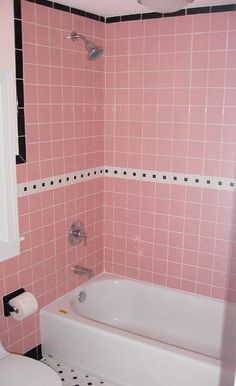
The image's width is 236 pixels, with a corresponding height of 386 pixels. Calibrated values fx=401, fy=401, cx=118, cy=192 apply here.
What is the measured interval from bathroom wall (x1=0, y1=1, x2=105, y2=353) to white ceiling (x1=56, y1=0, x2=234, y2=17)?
0.08 meters

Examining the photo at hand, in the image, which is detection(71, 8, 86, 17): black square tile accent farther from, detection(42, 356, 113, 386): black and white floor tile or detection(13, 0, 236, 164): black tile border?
detection(42, 356, 113, 386): black and white floor tile

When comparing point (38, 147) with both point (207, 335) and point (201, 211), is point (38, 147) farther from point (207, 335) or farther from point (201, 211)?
point (207, 335)

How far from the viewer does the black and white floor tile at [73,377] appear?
2363 mm

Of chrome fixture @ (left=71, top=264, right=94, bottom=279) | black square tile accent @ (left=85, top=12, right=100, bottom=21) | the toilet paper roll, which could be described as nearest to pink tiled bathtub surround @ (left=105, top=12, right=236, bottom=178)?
black square tile accent @ (left=85, top=12, right=100, bottom=21)

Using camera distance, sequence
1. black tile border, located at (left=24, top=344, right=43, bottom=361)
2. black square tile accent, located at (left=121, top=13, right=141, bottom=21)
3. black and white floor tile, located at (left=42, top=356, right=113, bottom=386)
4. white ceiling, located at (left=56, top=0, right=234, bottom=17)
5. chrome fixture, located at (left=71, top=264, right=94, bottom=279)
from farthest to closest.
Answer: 1. chrome fixture, located at (left=71, top=264, right=94, bottom=279)
2. black square tile accent, located at (left=121, top=13, right=141, bottom=21)
3. black tile border, located at (left=24, top=344, right=43, bottom=361)
4. black and white floor tile, located at (left=42, top=356, right=113, bottom=386)
5. white ceiling, located at (left=56, top=0, right=234, bottom=17)

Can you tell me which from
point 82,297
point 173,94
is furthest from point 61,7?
point 82,297

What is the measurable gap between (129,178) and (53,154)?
648 millimetres

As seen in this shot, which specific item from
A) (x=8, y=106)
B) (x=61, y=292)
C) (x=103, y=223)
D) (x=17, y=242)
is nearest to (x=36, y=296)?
(x=61, y=292)

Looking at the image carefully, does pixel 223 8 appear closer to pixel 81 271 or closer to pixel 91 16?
pixel 91 16

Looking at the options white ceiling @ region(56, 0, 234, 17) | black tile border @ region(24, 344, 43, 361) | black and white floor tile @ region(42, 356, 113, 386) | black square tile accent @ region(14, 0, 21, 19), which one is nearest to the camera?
black square tile accent @ region(14, 0, 21, 19)

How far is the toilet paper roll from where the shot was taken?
7.22 ft

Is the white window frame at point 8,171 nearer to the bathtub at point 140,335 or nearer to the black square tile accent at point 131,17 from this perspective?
the bathtub at point 140,335

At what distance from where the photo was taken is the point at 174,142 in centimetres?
Result: 262

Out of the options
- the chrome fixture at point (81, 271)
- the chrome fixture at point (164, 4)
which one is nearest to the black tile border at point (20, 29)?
the chrome fixture at point (164, 4)
